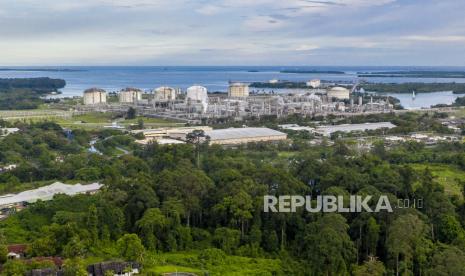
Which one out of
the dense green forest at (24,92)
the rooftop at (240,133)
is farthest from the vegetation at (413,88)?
the dense green forest at (24,92)

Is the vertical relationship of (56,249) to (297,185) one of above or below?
below

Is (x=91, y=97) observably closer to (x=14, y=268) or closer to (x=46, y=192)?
(x=46, y=192)

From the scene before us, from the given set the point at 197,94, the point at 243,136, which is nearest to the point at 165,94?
the point at 197,94

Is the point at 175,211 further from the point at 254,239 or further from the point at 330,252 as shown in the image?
the point at 330,252

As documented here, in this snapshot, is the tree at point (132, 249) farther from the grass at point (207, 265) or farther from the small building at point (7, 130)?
the small building at point (7, 130)

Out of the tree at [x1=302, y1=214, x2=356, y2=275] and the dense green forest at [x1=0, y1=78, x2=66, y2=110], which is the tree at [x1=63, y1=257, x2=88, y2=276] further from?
the dense green forest at [x1=0, y1=78, x2=66, y2=110]

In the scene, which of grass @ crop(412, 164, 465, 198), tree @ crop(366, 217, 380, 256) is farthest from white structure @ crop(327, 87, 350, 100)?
tree @ crop(366, 217, 380, 256)

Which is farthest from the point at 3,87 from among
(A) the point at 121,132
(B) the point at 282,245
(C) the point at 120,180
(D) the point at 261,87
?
(B) the point at 282,245
